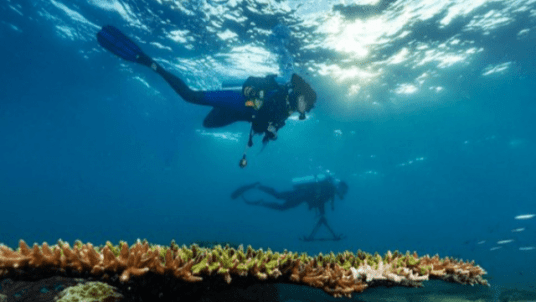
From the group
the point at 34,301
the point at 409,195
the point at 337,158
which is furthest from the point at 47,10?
the point at 409,195

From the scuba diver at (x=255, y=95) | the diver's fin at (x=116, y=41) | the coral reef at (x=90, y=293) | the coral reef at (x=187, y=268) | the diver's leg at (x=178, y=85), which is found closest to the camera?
the coral reef at (x=90, y=293)

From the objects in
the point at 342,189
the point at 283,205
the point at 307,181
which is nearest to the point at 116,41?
the point at 283,205

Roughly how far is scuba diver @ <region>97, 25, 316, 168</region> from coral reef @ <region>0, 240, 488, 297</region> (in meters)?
5.88

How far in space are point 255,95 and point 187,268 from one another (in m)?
7.26

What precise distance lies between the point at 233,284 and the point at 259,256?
0.50 meters

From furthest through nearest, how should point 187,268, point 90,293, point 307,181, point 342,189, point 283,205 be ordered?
point 307,181, point 342,189, point 283,205, point 187,268, point 90,293

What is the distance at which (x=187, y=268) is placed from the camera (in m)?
2.55

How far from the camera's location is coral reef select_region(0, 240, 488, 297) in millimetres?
2504

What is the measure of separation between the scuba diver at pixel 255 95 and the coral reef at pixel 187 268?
588 centimetres

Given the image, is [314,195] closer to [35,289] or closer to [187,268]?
[187,268]

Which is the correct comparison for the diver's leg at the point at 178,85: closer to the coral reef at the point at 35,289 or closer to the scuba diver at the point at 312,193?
the coral reef at the point at 35,289

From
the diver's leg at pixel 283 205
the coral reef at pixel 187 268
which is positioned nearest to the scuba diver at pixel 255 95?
the coral reef at pixel 187 268

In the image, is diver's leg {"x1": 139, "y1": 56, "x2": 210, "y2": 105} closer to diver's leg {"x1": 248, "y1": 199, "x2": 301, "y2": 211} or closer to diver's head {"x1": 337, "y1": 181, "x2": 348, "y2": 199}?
diver's leg {"x1": 248, "y1": 199, "x2": 301, "y2": 211}

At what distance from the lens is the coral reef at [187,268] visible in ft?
8.21
